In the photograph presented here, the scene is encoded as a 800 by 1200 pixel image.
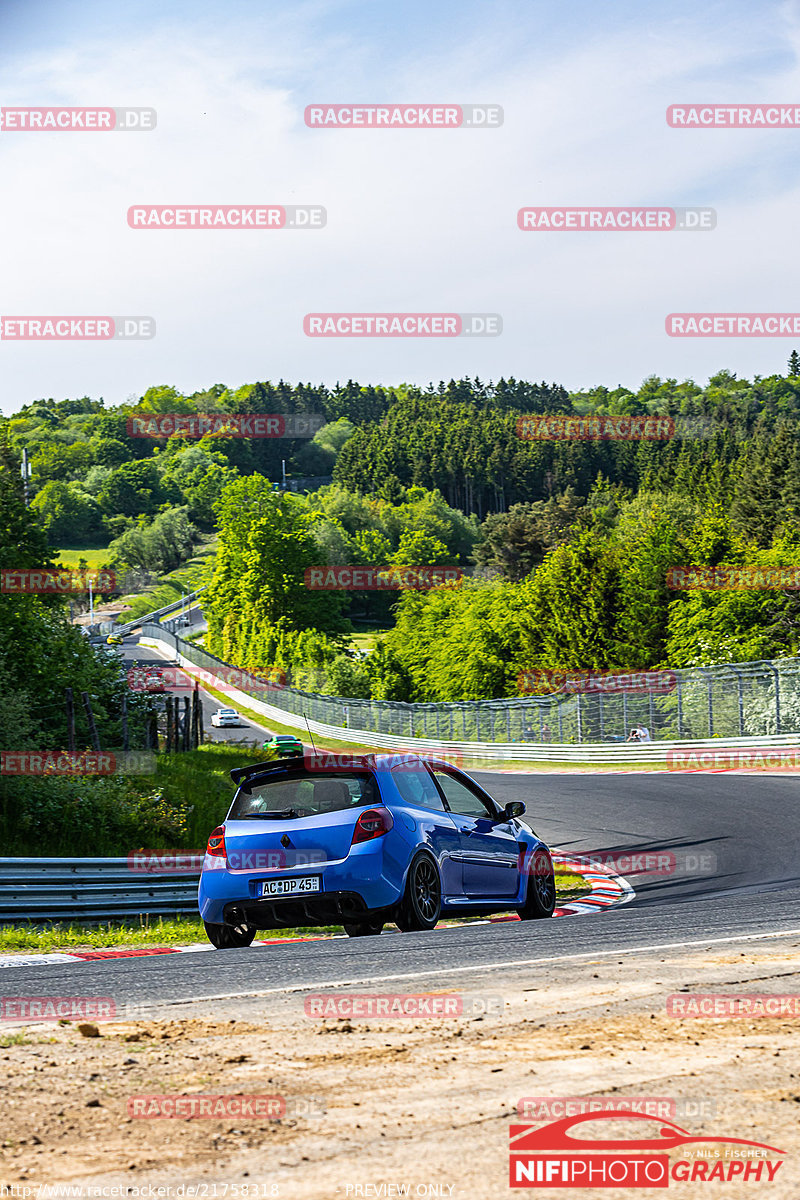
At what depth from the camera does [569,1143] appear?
3.66 m

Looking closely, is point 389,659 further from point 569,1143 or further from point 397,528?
point 569,1143

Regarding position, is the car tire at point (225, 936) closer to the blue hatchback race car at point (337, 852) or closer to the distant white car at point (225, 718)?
the blue hatchback race car at point (337, 852)

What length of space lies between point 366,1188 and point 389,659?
96217mm

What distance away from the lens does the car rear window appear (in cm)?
970

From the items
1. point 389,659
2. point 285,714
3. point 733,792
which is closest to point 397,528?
point 389,659

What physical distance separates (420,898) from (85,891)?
4283 mm

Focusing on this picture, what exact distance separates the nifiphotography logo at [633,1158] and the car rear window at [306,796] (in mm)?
5920

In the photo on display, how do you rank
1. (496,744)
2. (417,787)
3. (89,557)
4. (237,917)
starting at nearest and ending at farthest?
(237,917)
(417,787)
(496,744)
(89,557)

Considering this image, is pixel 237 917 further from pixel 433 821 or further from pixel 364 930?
pixel 433 821

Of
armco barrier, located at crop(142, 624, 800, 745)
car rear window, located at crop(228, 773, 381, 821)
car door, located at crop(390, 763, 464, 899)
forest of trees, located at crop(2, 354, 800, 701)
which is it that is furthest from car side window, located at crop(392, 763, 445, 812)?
forest of trees, located at crop(2, 354, 800, 701)

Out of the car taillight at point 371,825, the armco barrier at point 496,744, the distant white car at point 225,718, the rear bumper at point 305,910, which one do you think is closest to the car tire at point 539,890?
the rear bumper at point 305,910

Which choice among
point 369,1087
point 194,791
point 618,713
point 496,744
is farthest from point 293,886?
point 496,744

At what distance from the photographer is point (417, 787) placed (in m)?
10.3

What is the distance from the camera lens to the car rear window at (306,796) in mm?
9695
